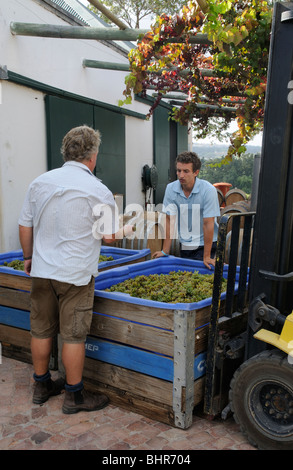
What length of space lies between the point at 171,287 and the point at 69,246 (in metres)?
0.98

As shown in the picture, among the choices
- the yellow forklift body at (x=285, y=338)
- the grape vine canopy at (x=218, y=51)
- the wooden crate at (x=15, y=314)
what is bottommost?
the wooden crate at (x=15, y=314)

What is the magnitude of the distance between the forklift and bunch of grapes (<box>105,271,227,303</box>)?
1.30ft

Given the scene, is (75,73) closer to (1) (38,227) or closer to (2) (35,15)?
(2) (35,15)

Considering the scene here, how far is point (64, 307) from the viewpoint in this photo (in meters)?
3.38

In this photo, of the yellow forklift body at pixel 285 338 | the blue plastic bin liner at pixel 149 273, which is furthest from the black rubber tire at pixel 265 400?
the blue plastic bin liner at pixel 149 273

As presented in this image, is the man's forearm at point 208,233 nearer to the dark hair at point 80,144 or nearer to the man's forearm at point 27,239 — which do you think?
the dark hair at point 80,144

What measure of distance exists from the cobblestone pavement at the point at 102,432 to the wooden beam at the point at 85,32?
3.77 metres

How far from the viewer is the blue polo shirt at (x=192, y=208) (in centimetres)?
457

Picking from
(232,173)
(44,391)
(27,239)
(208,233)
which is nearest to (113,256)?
(208,233)

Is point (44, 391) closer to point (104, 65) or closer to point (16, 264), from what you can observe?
point (16, 264)

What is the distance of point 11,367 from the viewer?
4.29 meters

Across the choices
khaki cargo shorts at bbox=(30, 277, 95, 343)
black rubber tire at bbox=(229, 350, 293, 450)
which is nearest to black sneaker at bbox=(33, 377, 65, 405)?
khaki cargo shorts at bbox=(30, 277, 95, 343)
